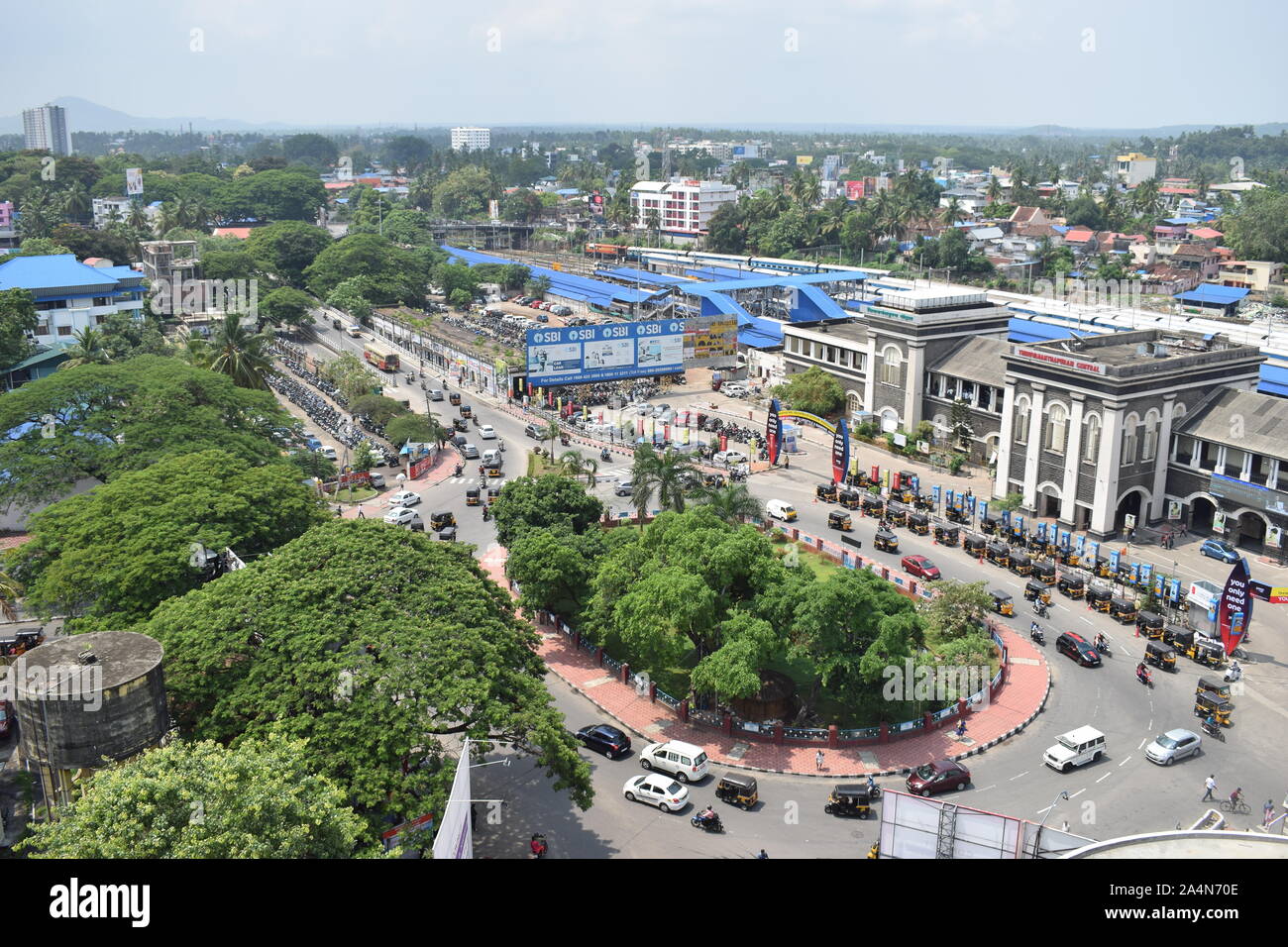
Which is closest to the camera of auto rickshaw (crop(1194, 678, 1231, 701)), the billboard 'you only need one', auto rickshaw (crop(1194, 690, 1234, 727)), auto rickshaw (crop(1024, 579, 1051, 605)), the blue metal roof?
auto rickshaw (crop(1194, 690, 1234, 727))

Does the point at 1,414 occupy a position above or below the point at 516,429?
above

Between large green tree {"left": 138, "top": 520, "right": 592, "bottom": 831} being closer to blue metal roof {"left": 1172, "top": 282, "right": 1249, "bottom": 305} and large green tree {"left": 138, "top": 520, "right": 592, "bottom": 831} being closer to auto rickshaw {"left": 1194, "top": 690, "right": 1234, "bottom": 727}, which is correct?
auto rickshaw {"left": 1194, "top": 690, "right": 1234, "bottom": 727}

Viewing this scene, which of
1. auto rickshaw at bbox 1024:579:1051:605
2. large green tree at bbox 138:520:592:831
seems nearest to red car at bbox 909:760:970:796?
large green tree at bbox 138:520:592:831

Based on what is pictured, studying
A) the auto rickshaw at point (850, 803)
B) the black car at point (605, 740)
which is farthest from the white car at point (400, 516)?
the auto rickshaw at point (850, 803)

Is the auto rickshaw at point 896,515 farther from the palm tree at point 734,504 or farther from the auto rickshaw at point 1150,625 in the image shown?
the auto rickshaw at point 1150,625

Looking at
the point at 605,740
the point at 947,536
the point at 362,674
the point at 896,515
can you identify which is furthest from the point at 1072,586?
the point at 362,674

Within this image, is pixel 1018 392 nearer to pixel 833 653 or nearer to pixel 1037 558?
A: pixel 1037 558
